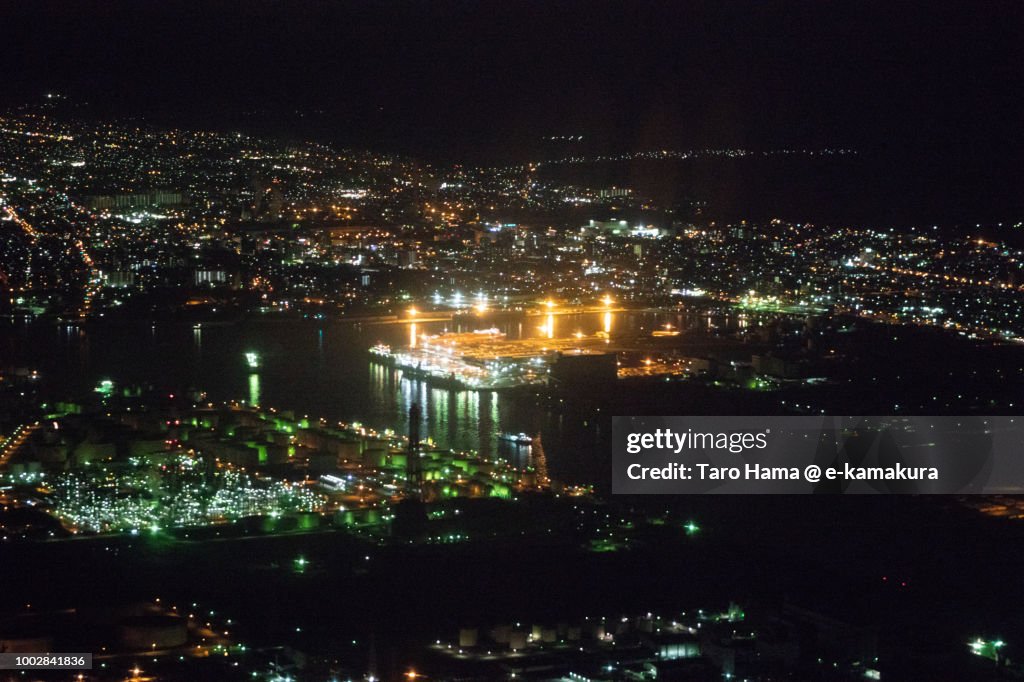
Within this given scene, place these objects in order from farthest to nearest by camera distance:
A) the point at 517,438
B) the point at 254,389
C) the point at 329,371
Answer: the point at 329,371
the point at 254,389
the point at 517,438

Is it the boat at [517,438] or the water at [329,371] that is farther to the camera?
the water at [329,371]

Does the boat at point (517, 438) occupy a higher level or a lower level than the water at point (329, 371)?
lower

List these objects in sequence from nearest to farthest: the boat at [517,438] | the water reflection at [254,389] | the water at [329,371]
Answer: the boat at [517,438] < the water at [329,371] < the water reflection at [254,389]

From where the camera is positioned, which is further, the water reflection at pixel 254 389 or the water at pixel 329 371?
the water reflection at pixel 254 389

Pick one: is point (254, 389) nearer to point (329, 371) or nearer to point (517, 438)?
point (329, 371)

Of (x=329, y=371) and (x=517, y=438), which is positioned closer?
(x=517, y=438)

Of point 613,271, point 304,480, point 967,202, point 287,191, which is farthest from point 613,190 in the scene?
point 304,480

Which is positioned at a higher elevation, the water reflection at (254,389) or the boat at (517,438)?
the water reflection at (254,389)

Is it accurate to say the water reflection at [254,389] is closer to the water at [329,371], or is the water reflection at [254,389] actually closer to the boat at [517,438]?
the water at [329,371]

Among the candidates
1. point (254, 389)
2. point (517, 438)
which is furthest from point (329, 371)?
point (517, 438)

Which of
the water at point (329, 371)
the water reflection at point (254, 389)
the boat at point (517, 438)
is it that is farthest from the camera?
the water reflection at point (254, 389)

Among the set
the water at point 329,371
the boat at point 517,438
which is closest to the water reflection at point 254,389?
the water at point 329,371
